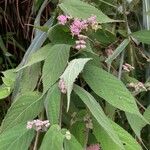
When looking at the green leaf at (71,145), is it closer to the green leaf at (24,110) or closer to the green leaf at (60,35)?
the green leaf at (24,110)

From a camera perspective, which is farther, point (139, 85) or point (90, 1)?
point (90, 1)

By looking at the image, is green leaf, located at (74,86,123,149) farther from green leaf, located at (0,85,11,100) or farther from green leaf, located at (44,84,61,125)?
green leaf, located at (0,85,11,100)

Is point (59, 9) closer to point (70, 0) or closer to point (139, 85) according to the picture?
point (70, 0)

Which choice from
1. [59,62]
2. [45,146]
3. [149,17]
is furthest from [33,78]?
[149,17]

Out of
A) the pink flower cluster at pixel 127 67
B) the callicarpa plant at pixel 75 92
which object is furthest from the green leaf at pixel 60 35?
the pink flower cluster at pixel 127 67

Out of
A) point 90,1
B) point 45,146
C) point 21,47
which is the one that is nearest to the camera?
point 45,146

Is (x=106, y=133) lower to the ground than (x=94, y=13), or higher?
lower

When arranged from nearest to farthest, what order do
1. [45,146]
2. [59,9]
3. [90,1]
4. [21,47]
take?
[45,146]
[59,9]
[90,1]
[21,47]
